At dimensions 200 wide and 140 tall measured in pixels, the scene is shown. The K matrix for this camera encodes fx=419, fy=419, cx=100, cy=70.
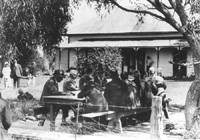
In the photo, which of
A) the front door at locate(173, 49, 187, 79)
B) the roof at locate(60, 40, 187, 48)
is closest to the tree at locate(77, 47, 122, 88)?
the roof at locate(60, 40, 187, 48)

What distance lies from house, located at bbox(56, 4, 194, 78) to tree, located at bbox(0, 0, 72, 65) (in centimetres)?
1369

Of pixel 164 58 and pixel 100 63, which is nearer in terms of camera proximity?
pixel 100 63

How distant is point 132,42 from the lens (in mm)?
33938

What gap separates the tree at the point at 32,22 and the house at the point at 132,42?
13.7m

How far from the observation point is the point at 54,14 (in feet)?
51.5

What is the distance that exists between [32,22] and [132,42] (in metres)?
20.6

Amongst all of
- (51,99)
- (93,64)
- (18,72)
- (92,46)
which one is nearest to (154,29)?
(92,46)

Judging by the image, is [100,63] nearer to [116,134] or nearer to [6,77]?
[6,77]

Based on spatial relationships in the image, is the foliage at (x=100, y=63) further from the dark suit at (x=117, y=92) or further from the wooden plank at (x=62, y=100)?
the wooden plank at (x=62, y=100)

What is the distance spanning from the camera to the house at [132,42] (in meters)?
32.4

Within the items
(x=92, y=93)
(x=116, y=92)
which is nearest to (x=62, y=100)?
(x=92, y=93)

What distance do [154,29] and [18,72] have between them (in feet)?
54.0

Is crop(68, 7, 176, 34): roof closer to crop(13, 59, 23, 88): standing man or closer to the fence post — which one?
crop(13, 59, 23, 88): standing man

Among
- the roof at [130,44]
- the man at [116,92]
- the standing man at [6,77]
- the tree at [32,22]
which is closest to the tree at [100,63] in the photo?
the standing man at [6,77]
